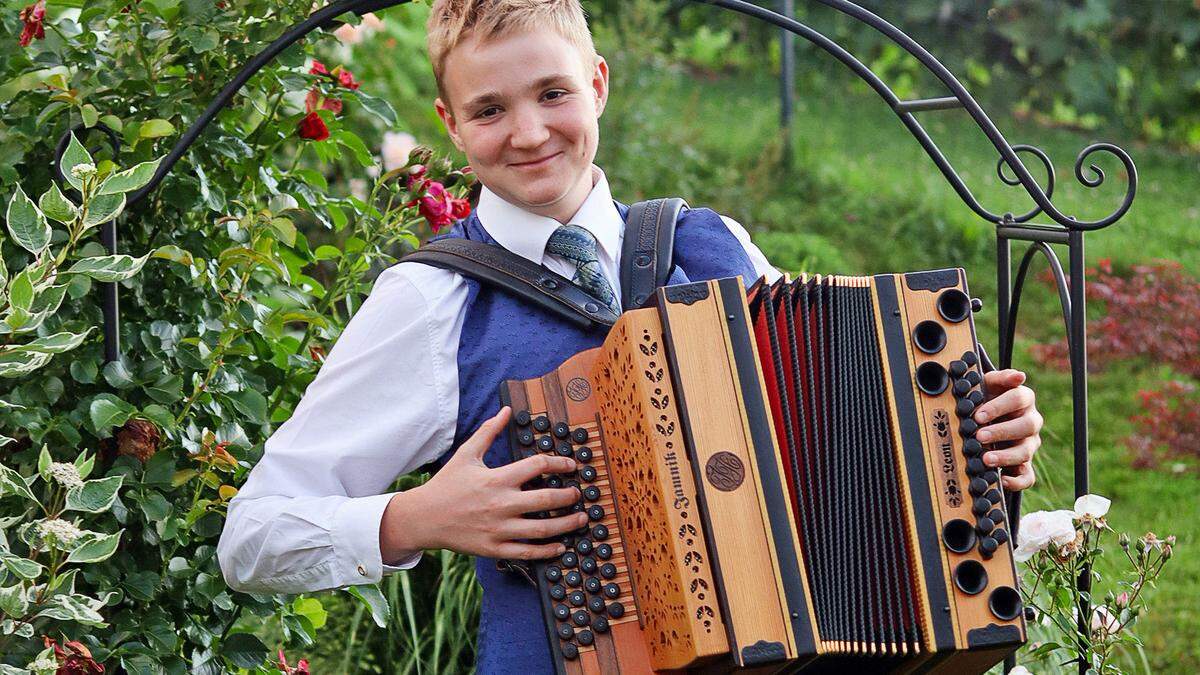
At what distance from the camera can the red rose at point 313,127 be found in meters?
2.38

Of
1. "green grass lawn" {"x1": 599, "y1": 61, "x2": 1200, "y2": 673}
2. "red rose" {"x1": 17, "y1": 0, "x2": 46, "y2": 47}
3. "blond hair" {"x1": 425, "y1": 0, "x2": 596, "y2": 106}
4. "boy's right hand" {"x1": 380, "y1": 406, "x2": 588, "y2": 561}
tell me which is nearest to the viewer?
"boy's right hand" {"x1": 380, "y1": 406, "x2": 588, "y2": 561}

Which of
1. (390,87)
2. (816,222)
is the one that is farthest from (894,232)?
(390,87)

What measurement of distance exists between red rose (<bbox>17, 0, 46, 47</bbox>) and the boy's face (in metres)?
0.76

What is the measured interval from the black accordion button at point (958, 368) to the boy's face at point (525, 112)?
60 cm

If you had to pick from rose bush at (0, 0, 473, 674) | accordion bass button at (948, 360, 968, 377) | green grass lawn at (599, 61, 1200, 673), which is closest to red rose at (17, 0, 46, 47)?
rose bush at (0, 0, 473, 674)

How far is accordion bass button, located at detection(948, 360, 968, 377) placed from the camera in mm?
1771

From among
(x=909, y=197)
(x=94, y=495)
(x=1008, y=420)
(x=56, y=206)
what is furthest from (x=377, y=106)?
(x=909, y=197)

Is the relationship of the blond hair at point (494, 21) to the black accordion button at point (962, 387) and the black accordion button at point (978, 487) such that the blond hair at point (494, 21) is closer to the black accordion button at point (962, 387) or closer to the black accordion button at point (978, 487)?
the black accordion button at point (962, 387)

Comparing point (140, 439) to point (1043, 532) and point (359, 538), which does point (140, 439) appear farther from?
point (1043, 532)

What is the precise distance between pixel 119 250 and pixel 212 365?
0.33 m

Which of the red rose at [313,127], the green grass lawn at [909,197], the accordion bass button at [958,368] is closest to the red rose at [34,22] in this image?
the red rose at [313,127]

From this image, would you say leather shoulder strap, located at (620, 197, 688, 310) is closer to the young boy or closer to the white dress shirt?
the young boy

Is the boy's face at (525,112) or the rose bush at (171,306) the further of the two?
the rose bush at (171,306)

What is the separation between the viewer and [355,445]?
1884 mm
